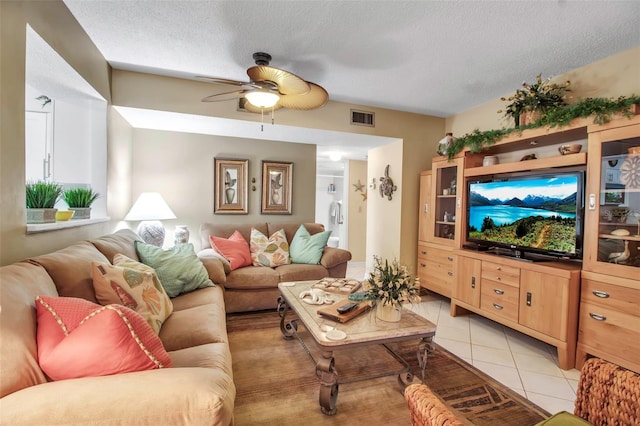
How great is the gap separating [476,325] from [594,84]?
247cm

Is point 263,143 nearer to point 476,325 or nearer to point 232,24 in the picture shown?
point 232,24

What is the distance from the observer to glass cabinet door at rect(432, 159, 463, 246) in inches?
138

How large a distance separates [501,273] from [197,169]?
149 inches

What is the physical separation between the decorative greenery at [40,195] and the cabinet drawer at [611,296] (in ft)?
12.0

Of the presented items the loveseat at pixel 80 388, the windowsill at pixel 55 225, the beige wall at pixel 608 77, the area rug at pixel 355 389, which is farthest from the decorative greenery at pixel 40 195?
the beige wall at pixel 608 77

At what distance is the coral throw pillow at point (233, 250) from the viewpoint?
10.6 feet

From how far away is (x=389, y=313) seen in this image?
6.05 feet

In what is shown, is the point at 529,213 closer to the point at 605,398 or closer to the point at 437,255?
the point at 437,255

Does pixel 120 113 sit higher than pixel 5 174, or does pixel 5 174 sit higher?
pixel 120 113

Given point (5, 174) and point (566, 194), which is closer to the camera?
point (5, 174)

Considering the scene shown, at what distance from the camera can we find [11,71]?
1358 mm

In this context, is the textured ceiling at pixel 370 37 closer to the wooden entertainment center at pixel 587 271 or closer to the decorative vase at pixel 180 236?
the wooden entertainment center at pixel 587 271

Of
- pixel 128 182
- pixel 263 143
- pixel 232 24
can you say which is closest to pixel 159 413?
pixel 232 24

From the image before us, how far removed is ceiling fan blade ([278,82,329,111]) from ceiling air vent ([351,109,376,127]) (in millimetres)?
1165
